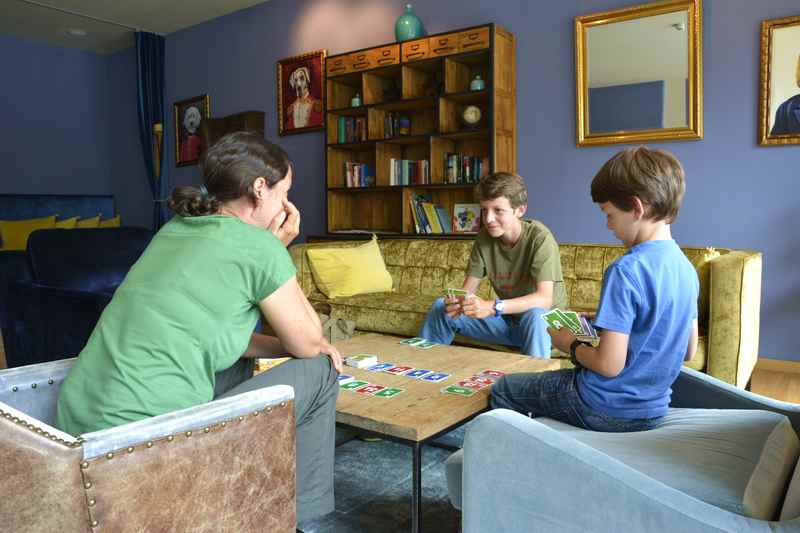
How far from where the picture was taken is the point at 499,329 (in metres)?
2.79

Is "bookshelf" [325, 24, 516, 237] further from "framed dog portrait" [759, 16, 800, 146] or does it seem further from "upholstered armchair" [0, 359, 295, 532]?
"upholstered armchair" [0, 359, 295, 532]

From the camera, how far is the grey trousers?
4.94 feet

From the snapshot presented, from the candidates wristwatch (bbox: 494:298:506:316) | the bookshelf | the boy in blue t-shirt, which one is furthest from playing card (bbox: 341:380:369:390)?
the bookshelf

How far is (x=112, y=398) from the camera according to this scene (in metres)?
1.22

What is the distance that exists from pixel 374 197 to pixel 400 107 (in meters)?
0.82

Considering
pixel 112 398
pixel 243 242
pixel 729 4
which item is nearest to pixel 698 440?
pixel 243 242

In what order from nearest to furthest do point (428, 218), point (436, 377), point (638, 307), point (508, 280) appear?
point (638, 307)
point (436, 377)
point (508, 280)
point (428, 218)

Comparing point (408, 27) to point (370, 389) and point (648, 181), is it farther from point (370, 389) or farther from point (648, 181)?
point (648, 181)

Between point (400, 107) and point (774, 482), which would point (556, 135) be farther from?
point (774, 482)

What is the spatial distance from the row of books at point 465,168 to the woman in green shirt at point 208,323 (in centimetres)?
312

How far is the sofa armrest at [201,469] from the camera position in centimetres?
103

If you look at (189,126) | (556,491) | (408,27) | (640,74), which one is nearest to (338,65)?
(408,27)

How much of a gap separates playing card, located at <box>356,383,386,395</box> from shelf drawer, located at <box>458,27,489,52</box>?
305 cm

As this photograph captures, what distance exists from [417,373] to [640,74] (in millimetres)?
2874
